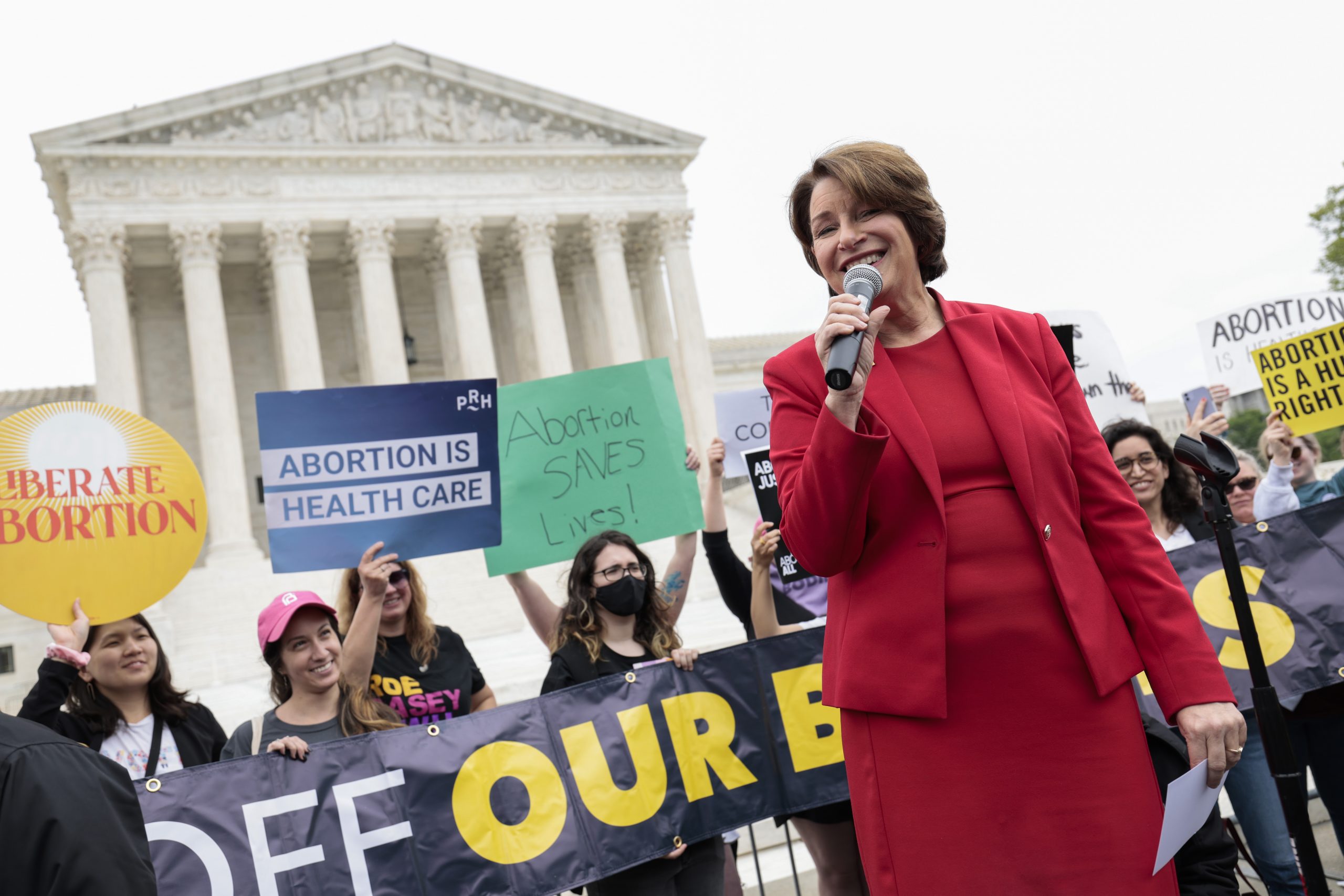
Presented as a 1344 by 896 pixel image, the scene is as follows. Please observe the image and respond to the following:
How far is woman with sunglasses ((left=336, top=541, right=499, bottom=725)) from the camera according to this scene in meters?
5.27

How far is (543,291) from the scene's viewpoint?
1390 inches

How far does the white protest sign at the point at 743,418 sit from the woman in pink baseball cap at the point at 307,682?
339cm

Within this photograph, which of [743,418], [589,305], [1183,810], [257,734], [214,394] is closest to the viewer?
[1183,810]

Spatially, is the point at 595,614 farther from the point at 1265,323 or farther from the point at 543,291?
the point at 543,291

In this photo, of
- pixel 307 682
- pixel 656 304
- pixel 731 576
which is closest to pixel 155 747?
pixel 307 682

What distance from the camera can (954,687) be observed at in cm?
229

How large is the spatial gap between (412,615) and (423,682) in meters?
0.41

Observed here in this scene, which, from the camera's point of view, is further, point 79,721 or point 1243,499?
point 1243,499

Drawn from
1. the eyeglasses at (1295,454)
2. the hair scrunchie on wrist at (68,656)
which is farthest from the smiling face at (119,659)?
the eyeglasses at (1295,454)

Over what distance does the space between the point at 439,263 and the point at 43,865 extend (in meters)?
36.0

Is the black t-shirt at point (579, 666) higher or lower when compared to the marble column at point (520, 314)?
lower

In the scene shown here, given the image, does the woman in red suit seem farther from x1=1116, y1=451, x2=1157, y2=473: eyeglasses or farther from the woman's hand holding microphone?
x1=1116, y1=451, x2=1157, y2=473: eyeglasses

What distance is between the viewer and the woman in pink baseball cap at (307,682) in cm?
457

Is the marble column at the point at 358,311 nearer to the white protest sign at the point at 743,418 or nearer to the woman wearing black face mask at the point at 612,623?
the white protest sign at the point at 743,418
